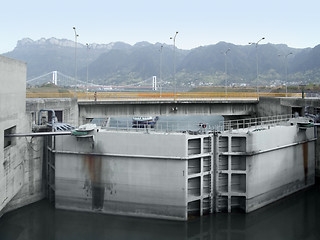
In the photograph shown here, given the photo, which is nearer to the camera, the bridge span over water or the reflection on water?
the reflection on water

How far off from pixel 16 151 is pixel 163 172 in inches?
437

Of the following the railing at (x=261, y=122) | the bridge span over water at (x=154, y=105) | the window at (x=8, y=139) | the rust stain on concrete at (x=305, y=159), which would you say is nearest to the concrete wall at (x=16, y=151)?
the window at (x=8, y=139)

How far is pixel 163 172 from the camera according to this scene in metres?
22.4

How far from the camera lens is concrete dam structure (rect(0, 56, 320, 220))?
22203mm

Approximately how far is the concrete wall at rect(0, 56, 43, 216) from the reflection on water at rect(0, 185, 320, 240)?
170 centimetres

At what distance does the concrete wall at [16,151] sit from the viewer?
2030 cm

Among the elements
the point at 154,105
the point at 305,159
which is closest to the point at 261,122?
the point at 305,159

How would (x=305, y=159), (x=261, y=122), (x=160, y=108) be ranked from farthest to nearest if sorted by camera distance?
(x=160, y=108) → (x=305, y=159) → (x=261, y=122)

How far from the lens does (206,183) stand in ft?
76.5

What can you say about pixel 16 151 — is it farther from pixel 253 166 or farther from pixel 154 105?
pixel 253 166

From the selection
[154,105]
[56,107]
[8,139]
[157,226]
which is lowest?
[157,226]

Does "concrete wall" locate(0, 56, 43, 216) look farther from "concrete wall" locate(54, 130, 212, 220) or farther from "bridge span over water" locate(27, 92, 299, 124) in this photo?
"bridge span over water" locate(27, 92, 299, 124)

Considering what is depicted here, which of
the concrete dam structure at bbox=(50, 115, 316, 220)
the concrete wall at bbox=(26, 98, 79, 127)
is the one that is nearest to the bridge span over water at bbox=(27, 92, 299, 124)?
the concrete wall at bbox=(26, 98, 79, 127)

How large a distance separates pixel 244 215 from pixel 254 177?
2.98 m
